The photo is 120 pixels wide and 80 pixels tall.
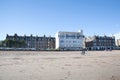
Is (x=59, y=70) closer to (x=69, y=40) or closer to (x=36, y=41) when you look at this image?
(x=69, y=40)

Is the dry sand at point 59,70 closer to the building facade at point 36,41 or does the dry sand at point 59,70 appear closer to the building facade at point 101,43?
the building facade at point 36,41

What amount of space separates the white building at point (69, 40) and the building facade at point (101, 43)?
16572 mm

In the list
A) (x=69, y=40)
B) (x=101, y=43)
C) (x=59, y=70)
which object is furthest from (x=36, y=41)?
(x=59, y=70)

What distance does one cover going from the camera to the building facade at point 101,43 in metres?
127

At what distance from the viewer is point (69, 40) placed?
113188 mm

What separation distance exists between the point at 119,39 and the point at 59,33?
65.3 m

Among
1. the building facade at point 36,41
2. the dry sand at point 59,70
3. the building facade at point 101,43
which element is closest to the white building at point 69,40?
the building facade at point 36,41

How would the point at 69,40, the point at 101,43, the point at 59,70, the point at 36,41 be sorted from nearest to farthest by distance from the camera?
the point at 59,70
the point at 69,40
the point at 36,41
the point at 101,43

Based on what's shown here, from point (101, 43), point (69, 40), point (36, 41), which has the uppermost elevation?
point (69, 40)

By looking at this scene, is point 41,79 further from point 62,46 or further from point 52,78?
point 62,46

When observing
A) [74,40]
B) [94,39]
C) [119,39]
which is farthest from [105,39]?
[74,40]

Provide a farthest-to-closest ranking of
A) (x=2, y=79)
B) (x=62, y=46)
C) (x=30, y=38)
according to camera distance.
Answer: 1. (x=30, y=38)
2. (x=62, y=46)
3. (x=2, y=79)

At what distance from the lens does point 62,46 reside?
360 ft

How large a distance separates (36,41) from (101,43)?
55612 millimetres
